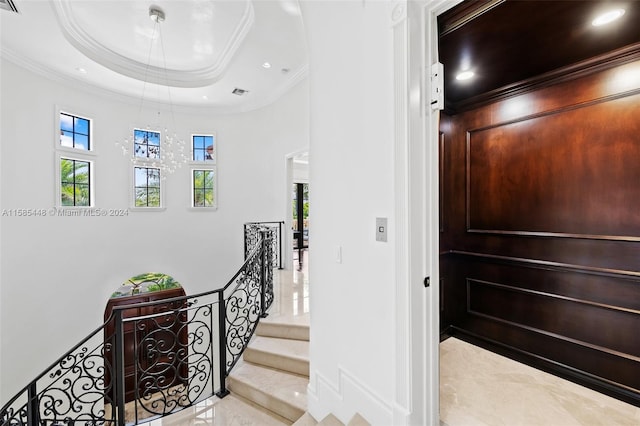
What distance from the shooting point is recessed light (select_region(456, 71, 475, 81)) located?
7.84ft

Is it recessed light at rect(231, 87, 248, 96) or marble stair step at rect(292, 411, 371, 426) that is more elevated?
recessed light at rect(231, 87, 248, 96)

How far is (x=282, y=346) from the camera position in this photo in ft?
10.3

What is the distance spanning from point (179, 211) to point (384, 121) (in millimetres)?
6306

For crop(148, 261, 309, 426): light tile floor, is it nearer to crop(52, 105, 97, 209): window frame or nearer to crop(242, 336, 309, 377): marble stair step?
crop(242, 336, 309, 377): marble stair step

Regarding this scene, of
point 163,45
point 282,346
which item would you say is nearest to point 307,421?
point 282,346

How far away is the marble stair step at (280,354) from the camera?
9.37ft

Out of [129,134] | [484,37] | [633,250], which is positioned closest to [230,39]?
[129,134]

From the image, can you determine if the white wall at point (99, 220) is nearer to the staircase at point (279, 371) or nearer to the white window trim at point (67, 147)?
the white window trim at point (67, 147)

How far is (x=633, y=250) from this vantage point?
6.81 feet

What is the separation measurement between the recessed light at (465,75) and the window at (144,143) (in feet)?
20.2

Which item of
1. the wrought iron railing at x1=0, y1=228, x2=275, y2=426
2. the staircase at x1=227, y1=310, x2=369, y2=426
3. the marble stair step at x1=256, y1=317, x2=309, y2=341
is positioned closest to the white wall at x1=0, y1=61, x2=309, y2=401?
the wrought iron railing at x1=0, y1=228, x2=275, y2=426

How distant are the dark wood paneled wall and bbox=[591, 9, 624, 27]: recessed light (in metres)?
0.57

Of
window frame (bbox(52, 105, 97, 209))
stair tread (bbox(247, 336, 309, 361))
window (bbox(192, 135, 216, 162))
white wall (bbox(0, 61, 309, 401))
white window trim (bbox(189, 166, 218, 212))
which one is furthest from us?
window (bbox(192, 135, 216, 162))

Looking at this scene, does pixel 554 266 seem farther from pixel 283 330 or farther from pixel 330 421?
pixel 283 330
